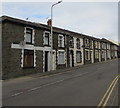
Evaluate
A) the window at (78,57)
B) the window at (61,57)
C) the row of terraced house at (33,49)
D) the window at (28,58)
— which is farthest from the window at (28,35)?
the window at (78,57)

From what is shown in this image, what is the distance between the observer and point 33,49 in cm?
2048

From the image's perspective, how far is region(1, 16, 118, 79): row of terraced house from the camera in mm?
17312

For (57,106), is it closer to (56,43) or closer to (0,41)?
(0,41)

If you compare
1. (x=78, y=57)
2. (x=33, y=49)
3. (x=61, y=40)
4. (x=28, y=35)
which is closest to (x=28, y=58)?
(x=33, y=49)

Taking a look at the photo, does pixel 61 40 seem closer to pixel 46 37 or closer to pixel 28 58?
pixel 46 37

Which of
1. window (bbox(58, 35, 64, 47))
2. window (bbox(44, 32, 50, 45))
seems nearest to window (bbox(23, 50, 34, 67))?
window (bbox(44, 32, 50, 45))

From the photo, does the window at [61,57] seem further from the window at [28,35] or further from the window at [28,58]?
the window at [28,35]

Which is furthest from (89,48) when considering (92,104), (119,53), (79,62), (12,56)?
(119,53)

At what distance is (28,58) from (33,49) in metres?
1.39

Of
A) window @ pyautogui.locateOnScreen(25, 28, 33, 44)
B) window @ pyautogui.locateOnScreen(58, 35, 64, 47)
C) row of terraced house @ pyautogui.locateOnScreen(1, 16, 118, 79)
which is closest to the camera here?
row of terraced house @ pyautogui.locateOnScreen(1, 16, 118, 79)

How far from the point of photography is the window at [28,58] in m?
19.4

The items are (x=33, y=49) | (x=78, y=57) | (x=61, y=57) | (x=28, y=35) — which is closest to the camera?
(x=28, y=35)

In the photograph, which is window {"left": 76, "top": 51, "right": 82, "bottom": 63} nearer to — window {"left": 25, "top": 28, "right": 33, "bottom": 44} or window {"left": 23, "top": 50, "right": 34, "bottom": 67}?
window {"left": 23, "top": 50, "right": 34, "bottom": 67}

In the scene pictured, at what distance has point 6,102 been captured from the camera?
25.2 ft
